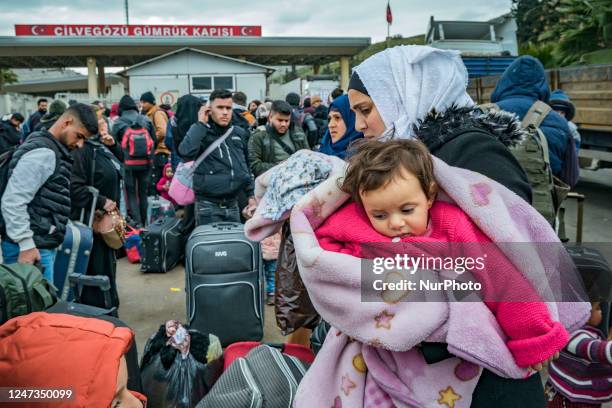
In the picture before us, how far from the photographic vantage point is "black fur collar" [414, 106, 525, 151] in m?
1.62

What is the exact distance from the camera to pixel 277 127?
17.9ft

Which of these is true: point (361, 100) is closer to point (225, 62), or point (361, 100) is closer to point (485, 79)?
point (485, 79)

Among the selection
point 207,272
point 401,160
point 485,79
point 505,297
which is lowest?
point 207,272

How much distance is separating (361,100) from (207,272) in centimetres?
224

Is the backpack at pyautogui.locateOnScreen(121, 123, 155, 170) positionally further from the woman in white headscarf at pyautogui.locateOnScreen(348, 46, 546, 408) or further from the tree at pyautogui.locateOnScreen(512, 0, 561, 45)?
the tree at pyautogui.locateOnScreen(512, 0, 561, 45)

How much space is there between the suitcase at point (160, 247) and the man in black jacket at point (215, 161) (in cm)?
82

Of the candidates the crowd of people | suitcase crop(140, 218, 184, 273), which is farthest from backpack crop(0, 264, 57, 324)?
suitcase crop(140, 218, 184, 273)

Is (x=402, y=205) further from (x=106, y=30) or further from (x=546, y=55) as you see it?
(x=106, y=30)

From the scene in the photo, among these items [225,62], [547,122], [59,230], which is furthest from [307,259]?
[225,62]

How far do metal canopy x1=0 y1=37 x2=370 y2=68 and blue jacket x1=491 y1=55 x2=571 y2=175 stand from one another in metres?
23.1

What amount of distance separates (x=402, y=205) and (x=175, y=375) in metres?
1.87

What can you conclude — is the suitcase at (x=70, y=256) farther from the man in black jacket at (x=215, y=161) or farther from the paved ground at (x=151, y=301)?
the man in black jacket at (x=215, y=161)

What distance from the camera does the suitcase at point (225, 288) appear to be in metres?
3.77

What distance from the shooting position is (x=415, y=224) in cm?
142
